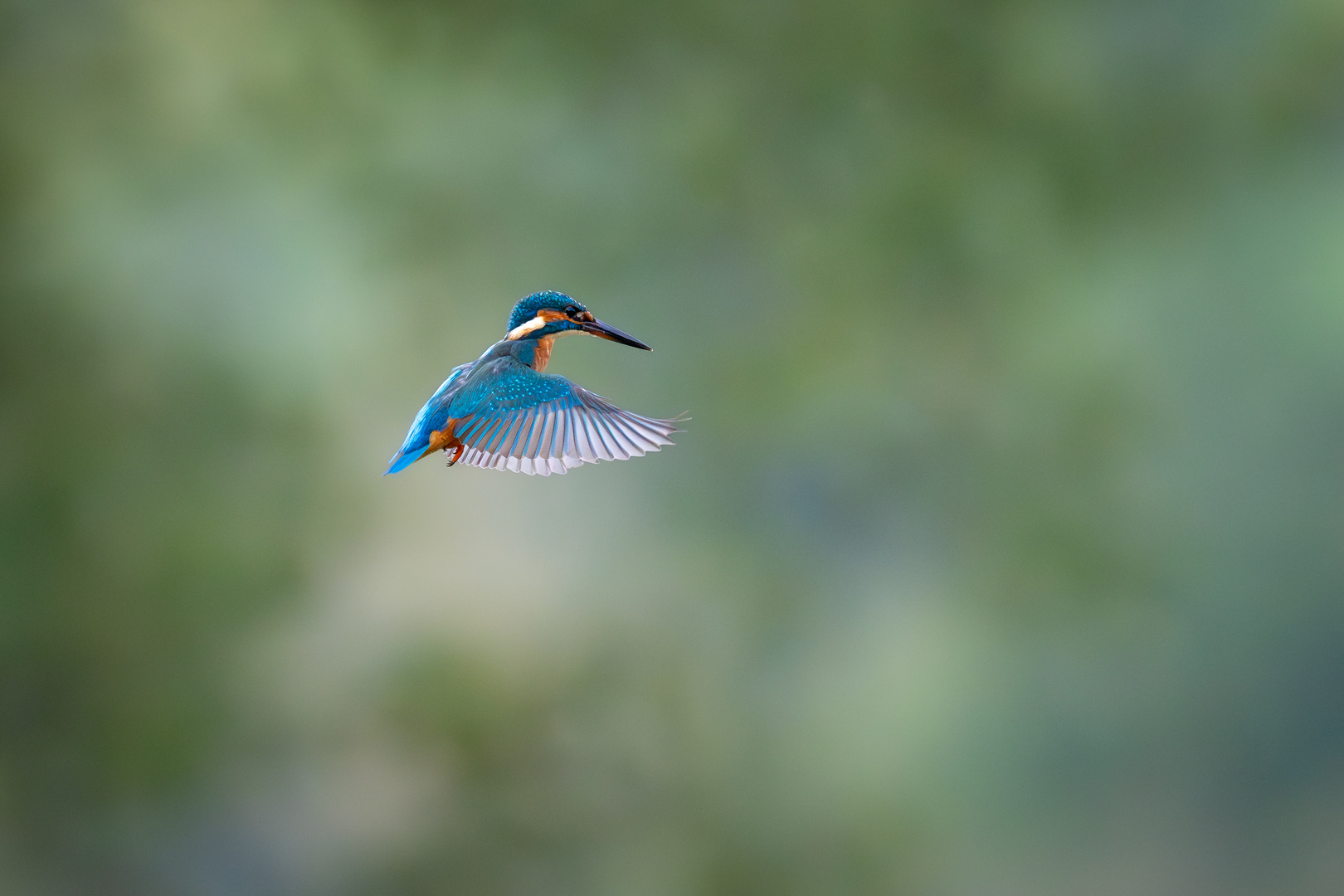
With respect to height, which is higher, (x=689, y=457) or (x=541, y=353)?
(x=689, y=457)

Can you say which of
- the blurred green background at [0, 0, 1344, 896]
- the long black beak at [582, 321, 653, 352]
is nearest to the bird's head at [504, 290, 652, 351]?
the long black beak at [582, 321, 653, 352]

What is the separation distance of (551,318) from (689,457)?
2.07 metres

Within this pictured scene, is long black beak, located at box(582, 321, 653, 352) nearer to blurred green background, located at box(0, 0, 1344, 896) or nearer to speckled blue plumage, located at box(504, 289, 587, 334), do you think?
speckled blue plumage, located at box(504, 289, 587, 334)

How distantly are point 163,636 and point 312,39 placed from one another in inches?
50.8

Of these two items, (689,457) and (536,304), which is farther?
(689,457)

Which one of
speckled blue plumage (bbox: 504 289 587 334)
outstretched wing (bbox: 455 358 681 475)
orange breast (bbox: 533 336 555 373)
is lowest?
outstretched wing (bbox: 455 358 681 475)

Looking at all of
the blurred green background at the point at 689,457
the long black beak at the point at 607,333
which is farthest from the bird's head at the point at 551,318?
the blurred green background at the point at 689,457

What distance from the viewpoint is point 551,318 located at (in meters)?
0.65

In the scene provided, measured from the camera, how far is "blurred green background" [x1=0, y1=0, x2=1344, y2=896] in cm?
257

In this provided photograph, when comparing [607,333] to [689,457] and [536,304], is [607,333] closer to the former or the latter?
[536,304]

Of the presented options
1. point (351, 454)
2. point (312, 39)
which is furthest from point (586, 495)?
point (312, 39)

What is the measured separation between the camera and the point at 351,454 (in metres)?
2.64

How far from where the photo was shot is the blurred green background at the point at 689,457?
2574mm

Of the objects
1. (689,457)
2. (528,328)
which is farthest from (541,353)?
(689,457)
